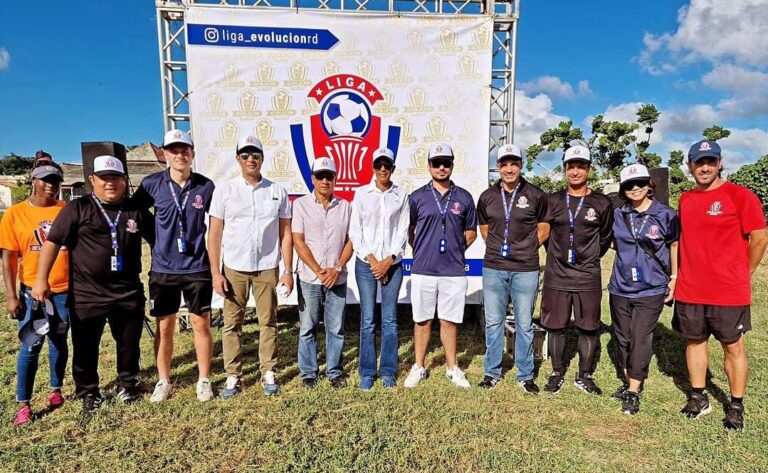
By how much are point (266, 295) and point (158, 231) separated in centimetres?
95

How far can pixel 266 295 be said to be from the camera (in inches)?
143

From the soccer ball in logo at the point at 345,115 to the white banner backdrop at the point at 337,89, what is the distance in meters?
0.01

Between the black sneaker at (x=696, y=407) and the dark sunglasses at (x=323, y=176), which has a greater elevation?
the dark sunglasses at (x=323, y=176)

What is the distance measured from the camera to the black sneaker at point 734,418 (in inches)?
123

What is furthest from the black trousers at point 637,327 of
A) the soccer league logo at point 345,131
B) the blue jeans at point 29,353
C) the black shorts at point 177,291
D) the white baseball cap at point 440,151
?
the blue jeans at point 29,353

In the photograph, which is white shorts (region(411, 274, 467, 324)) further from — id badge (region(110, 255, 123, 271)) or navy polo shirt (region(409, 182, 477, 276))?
id badge (region(110, 255, 123, 271))

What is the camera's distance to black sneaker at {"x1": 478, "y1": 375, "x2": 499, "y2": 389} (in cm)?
385

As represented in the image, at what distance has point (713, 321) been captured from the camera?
316 centimetres

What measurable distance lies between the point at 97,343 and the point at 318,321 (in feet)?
5.46

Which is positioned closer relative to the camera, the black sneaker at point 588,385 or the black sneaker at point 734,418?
the black sneaker at point 734,418

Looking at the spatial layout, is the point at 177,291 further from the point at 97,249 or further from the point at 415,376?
the point at 415,376

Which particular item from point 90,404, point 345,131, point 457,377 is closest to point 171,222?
point 90,404

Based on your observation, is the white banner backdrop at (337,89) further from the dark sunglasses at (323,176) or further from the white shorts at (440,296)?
the dark sunglasses at (323,176)

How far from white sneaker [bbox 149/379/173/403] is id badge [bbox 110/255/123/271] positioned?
102cm
